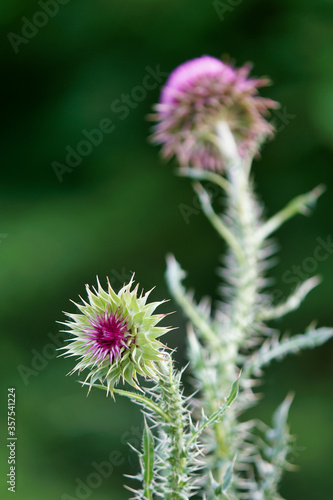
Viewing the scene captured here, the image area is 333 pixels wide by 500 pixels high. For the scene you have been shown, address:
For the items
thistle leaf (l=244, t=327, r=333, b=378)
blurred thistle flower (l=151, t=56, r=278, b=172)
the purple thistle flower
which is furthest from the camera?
blurred thistle flower (l=151, t=56, r=278, b=172)

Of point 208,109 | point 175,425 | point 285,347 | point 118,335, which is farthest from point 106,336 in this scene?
point 208,109

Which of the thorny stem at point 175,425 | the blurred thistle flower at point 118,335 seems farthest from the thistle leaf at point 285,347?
the blurred thistle flower at point 118,335

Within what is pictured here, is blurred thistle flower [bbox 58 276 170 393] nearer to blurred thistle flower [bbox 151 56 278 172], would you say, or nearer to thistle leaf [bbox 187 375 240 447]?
thistle leaf [bbox 187 375 240 447]

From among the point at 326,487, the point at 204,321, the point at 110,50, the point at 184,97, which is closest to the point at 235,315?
the point at 204,321

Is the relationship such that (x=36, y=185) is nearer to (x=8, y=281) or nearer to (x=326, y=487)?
(x=8, y=281)

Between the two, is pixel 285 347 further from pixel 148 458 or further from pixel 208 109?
pixel 208 109

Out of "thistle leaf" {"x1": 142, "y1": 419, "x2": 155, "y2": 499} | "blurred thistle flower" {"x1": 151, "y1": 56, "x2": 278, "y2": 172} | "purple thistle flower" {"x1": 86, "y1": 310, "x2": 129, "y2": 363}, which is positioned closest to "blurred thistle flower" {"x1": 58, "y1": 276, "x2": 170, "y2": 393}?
"purple thistle flower" {"x1": 86, "y1": 310, "x2": 129, "y2": 363}

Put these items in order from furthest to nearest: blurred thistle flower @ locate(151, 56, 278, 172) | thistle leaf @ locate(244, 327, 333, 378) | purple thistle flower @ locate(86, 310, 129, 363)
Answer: blurred thistle flower @ locate(151, 56, 278, 172) → thistle leaf @ locate(244, 327, 333, 378) → purple thistle flower @ locate(86, 310, 129, 363)

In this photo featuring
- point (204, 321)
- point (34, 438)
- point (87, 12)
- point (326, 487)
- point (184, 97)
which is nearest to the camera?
point (204, 321)
